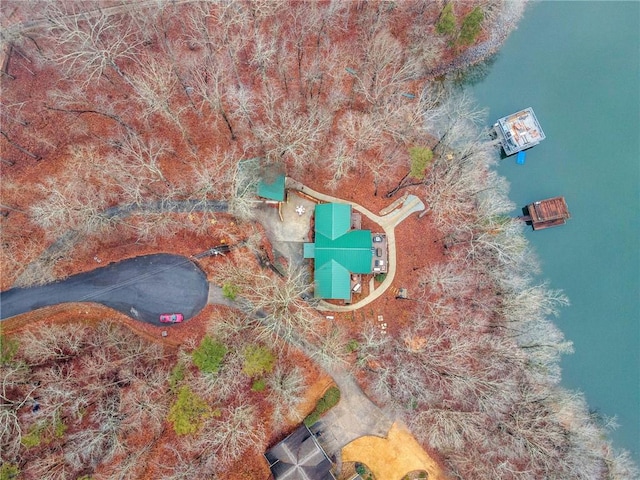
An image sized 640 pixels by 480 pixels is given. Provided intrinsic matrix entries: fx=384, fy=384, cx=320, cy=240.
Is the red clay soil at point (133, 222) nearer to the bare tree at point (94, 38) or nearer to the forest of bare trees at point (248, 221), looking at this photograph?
the forest of bare trees at point (248, 221)

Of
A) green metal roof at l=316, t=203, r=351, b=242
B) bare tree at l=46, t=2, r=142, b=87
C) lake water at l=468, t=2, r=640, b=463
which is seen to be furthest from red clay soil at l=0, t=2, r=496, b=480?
lake water at l=468, t=2, r=640, b=463

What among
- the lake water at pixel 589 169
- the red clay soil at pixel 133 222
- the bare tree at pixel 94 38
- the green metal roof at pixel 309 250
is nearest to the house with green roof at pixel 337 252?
the green metal roof at pixel 309 250

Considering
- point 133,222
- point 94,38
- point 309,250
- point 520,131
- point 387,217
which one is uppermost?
point 520,131

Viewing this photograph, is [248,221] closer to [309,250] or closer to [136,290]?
[309,250]

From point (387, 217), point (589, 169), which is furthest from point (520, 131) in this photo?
point (387, 217)

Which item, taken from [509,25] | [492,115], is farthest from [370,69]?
[509,25]

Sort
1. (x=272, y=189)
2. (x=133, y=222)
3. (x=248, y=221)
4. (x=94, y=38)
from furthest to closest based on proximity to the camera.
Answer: (x=248, y=221) < (x=272, y=189) < (x=133, y=222) < (x=94, y=38)

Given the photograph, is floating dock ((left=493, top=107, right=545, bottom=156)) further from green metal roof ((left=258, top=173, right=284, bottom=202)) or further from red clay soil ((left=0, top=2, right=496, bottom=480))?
green metal roof ((left=258, top=173, right=284, bottom=202))
